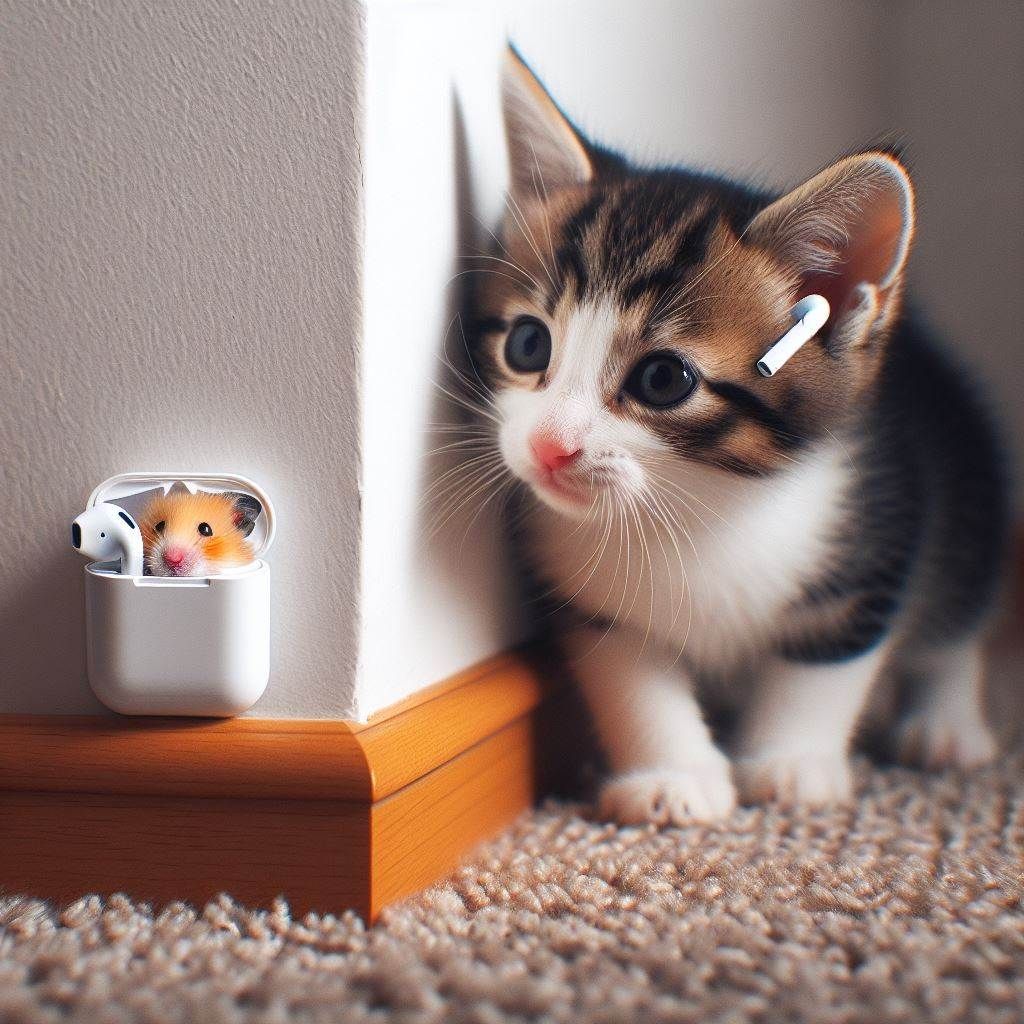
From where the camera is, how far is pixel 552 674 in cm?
106

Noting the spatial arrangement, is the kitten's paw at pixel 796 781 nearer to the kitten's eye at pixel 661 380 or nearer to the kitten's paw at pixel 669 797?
the kitten's paw at pixel 669 797

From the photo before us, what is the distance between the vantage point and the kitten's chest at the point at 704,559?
0.95m

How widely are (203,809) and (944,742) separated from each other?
824mm

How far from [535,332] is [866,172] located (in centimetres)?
30

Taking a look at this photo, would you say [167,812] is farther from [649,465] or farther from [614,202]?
[614,202]

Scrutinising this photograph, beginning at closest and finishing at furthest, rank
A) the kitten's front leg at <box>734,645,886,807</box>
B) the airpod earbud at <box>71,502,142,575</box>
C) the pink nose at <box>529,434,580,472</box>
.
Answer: the airpod earbud at <box>71,502,142,575</box>
the pink nose at <box>529,434,580,472</box>
the kitten's front leg at <box>734,645,886,807</box>

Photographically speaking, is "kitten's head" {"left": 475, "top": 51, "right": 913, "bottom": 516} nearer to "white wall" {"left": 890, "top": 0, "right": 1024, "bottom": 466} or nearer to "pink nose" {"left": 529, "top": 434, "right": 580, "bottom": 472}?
"pink nose" {"left": 529, "top": 434, "right": 580, "bottom": 472}

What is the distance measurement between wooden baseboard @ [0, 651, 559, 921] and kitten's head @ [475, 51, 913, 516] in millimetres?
285

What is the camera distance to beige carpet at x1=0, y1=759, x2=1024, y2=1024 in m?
0.59

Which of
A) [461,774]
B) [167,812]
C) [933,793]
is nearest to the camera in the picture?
[167,812]

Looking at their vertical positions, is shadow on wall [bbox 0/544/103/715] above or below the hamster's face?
below

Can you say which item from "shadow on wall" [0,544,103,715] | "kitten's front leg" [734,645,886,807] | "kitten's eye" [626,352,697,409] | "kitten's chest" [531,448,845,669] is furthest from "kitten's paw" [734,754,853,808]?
"shadow on wall" [0,544,103,715]

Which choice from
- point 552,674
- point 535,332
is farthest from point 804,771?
point 535,332

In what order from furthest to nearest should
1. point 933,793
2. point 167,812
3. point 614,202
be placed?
point 933,793, point 614,202, point 167,812
